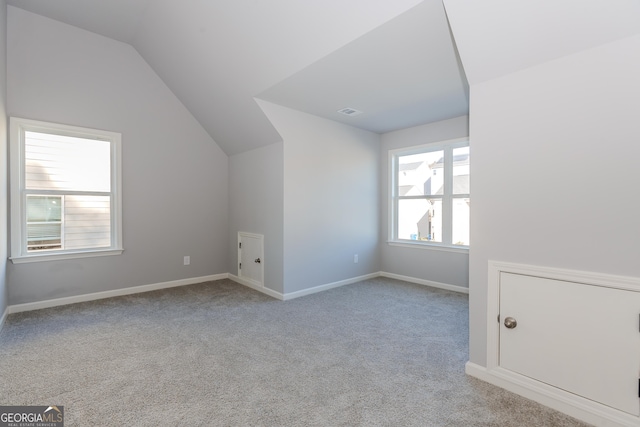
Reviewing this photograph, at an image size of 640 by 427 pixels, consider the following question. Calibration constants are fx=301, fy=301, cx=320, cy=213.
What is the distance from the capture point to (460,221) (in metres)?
4.22

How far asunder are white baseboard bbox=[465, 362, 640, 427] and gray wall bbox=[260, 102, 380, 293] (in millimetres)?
2327

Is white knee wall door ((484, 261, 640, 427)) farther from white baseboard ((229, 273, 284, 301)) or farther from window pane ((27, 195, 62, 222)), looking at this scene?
window pane ((27, 195, 62, 222))

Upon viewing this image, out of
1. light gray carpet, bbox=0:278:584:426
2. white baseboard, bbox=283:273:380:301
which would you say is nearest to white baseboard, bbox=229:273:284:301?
white baseboard, bbox=283:273:380:301

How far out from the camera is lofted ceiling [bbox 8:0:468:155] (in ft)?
7.17

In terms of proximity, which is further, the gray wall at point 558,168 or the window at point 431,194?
the window at point 431,194

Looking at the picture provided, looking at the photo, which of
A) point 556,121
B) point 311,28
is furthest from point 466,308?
point 311,28

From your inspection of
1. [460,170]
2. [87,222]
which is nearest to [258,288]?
[87,222]

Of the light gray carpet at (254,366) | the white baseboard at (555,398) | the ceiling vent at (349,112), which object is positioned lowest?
the light gray carpet at (254,366)

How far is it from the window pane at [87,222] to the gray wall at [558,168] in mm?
4223

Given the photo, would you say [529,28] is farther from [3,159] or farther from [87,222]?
[87,222]

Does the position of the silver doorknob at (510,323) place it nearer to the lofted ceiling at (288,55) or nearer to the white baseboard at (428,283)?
the lofted ceiling at (288,55)

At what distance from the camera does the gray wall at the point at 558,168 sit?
150 cm

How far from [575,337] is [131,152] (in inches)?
189

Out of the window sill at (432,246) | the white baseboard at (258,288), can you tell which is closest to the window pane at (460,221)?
the window sill at (432,246)
